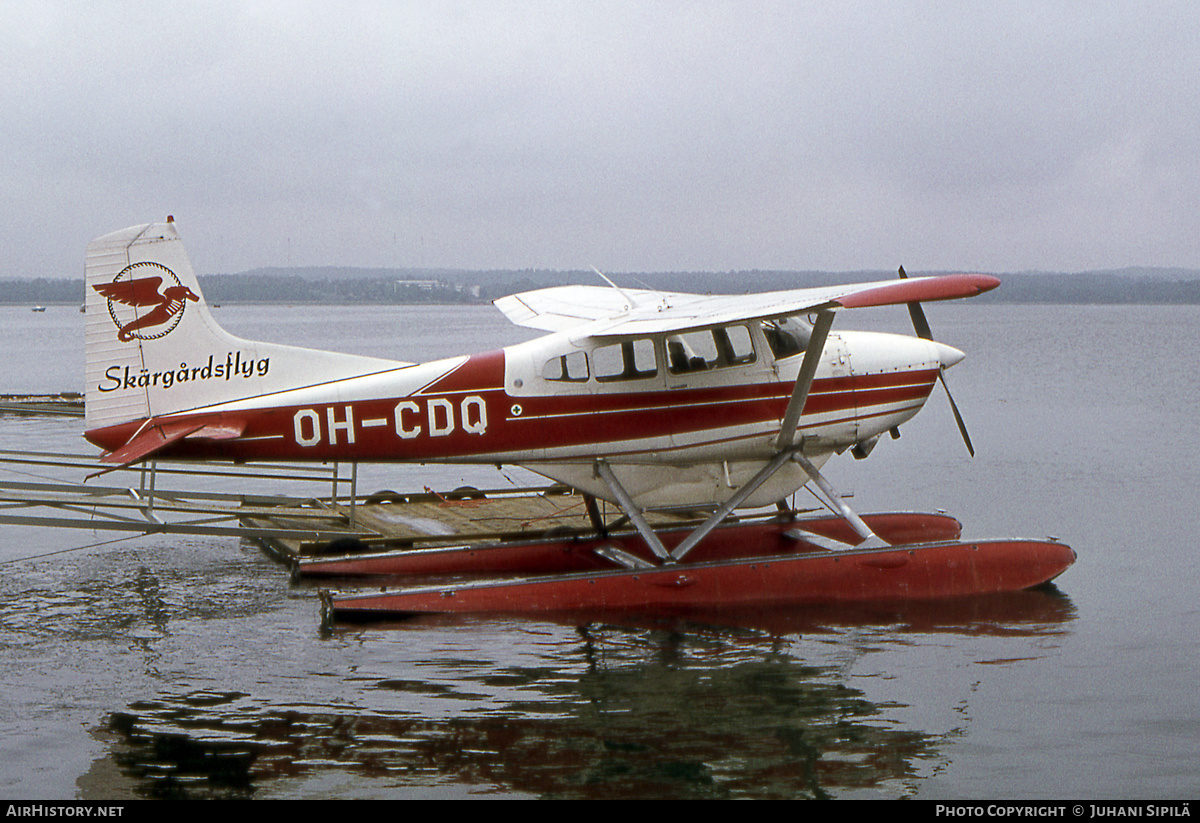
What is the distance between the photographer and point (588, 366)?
433 inches

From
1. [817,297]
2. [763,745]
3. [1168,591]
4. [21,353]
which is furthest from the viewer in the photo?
[21,353]

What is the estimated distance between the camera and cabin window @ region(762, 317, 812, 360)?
36.9ft

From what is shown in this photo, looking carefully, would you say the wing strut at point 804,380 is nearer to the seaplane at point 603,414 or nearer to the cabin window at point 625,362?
the seaplane at point 603,414

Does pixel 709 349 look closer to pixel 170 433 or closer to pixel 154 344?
pixel 170 433

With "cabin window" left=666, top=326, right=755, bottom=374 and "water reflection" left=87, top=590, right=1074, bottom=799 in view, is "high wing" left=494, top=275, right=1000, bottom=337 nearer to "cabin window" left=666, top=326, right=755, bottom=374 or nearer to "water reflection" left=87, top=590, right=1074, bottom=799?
"cabin window" left=666, top=326, right=755, bottom=374

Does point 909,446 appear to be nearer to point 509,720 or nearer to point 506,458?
point 506,458

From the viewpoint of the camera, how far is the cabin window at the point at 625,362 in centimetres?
1102

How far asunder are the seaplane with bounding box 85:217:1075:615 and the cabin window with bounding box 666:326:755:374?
0.02 meters

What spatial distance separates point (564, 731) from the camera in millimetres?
7988

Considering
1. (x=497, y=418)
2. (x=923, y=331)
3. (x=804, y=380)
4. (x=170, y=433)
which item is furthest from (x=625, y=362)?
(x=170, y=433)

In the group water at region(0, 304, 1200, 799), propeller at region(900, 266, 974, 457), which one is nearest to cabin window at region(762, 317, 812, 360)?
propeller at region(900, 266, 974, 457)

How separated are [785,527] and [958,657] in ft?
Result: 10.6

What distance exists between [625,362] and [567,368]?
579 millimetres
